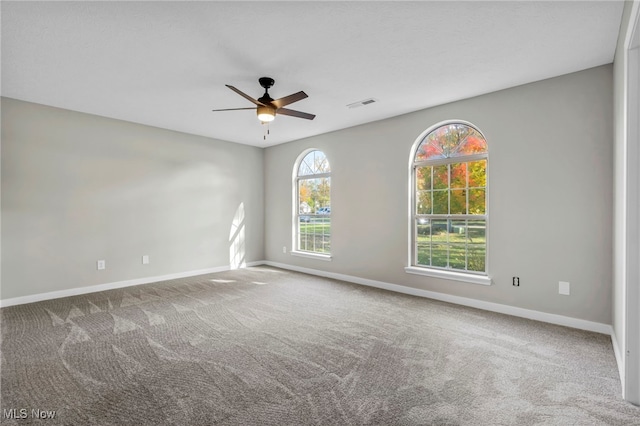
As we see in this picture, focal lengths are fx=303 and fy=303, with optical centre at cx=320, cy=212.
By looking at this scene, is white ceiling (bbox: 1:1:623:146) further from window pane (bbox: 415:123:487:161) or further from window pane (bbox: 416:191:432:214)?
window pane (bbox: 416:191:432:214)

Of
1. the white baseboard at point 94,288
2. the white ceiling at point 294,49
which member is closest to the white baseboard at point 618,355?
the white ceiling at point 294,49

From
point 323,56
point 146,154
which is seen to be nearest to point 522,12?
point 323,56

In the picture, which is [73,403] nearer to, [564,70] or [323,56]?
[323,56]

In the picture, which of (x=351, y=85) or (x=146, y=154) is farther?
(x=146, y=154)

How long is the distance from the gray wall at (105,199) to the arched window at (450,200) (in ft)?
12.2

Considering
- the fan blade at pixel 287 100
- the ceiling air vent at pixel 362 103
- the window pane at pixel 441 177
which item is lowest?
the window pane at pixel 441 177

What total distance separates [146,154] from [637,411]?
6185 millimetres

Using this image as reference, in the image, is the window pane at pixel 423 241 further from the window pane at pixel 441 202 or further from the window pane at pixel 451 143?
the window pane at pixel 451 143

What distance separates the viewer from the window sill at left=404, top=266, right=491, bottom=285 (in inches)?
148

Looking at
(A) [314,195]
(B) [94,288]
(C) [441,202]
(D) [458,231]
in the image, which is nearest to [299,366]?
(D) [458,231]

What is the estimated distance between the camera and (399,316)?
348 centimetres

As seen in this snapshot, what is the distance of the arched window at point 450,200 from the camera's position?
3.91 meters

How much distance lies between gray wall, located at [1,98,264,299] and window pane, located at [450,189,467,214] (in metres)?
4.17

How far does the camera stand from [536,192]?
3.39 m
